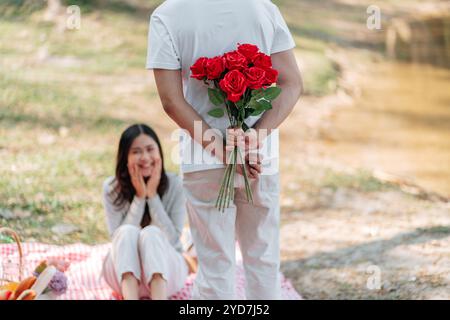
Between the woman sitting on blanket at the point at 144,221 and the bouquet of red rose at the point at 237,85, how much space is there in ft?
2.10

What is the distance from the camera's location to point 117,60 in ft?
26.2

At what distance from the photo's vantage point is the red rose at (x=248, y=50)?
7.84ft

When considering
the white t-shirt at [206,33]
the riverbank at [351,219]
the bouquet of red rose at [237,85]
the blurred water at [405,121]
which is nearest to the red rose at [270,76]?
the bouquet of red rose at [237,85]

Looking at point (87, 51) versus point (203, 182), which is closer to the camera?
point (203, 182)

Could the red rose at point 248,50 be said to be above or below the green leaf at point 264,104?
above

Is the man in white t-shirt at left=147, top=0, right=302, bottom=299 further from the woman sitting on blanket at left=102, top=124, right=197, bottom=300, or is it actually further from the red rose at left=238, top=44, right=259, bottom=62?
the woman sitting on blanket at left=102, top=124, right=197, bottom=300

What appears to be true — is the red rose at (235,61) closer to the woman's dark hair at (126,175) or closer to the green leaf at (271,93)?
the green leaf at (271,93)

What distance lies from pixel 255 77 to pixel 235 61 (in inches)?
3.0

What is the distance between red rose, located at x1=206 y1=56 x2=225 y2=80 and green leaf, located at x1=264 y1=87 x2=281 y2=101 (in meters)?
0.16

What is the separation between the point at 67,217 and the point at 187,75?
2244 mm

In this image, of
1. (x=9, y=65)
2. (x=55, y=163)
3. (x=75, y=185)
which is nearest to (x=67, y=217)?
(x=75, y=185)

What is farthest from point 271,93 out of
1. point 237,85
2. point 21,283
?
point 21,283

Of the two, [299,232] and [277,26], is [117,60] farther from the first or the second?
[277,26]

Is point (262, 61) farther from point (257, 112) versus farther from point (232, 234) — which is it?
point (232, 234)
